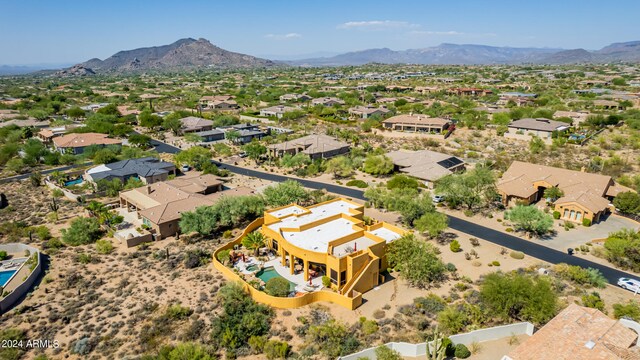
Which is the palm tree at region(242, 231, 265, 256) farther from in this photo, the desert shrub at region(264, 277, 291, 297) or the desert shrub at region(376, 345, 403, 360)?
the desert shrub at region(376, 345, 403, 360)

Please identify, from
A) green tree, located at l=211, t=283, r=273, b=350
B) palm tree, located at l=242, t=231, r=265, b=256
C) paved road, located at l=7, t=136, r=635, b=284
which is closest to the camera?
green tree, located at l=211, t=283, r=273, b=350

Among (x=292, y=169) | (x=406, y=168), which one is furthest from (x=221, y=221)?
(x=406, y=168)

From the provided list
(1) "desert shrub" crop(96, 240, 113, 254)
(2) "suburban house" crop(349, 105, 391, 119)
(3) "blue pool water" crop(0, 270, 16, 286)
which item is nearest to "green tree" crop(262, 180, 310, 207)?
(1) "desert shrub" crop(96, 240, 113, 254)

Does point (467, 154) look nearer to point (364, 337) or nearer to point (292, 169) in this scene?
point (292, 169)

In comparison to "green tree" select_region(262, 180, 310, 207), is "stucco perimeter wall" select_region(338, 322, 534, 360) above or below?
below

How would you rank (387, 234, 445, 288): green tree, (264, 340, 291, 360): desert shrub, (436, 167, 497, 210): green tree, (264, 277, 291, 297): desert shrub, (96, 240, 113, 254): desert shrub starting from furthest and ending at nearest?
(436, 167, 497, 210): green tree
(96, 240, 113, 254): desert shrub
(387, 234, 445, 288): green tree
(264, 277, 291, 297): desert shrub
(264, 340, 291, 360): desert shrub

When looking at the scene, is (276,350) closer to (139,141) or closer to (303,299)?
(303,299)
